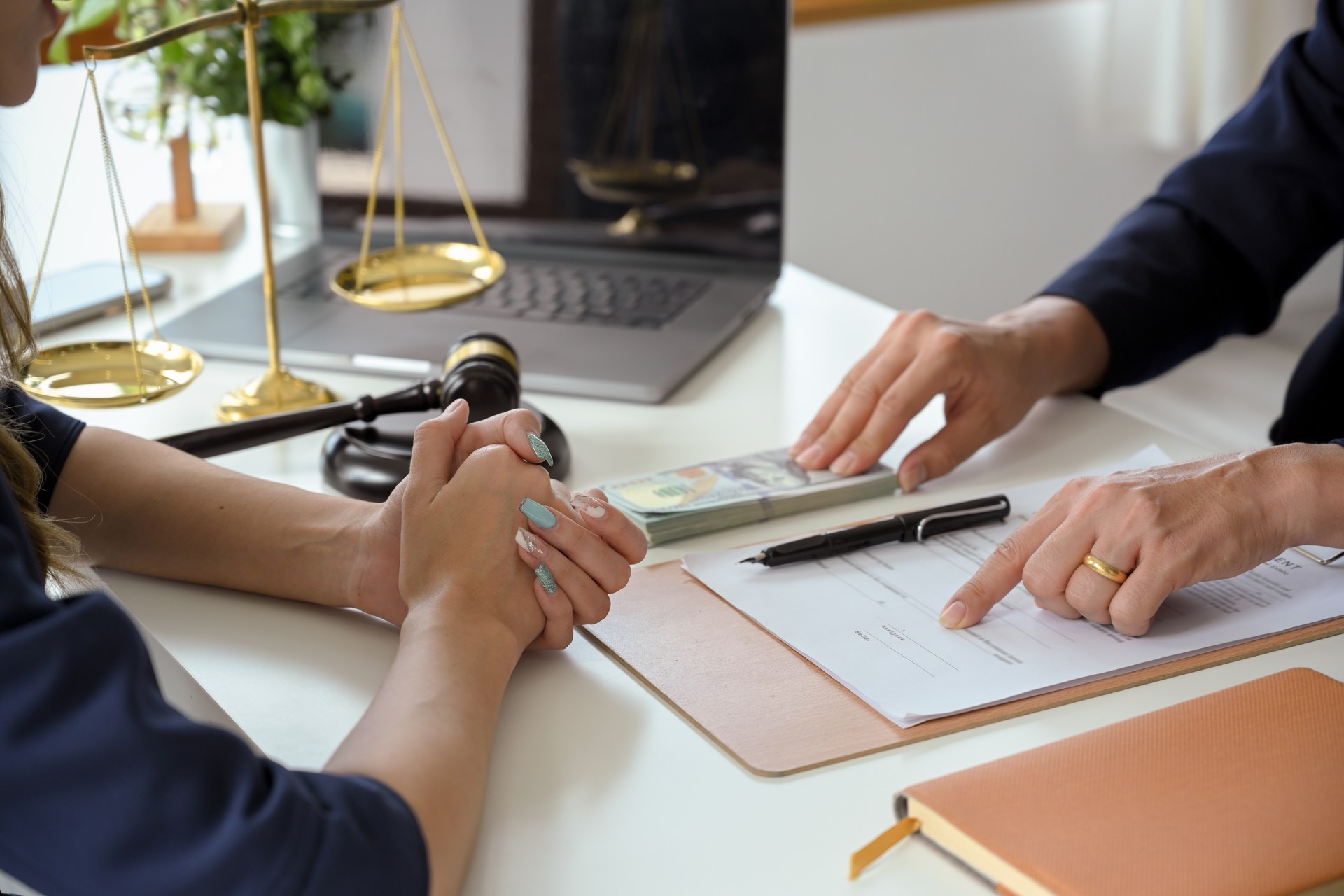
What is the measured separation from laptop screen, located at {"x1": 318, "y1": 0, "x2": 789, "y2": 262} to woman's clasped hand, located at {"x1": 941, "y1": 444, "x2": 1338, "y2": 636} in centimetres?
72

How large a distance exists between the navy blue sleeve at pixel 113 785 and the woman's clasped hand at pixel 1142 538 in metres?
0.43

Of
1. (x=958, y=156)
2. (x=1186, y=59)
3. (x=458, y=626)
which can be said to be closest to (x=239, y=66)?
(x=458, y=626)

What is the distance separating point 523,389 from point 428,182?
17.8 inches

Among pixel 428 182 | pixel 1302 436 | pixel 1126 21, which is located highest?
pixel 1126 21

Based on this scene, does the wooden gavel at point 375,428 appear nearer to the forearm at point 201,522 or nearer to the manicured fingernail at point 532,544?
the forearm at point 201,522

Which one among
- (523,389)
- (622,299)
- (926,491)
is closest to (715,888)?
(926,491)

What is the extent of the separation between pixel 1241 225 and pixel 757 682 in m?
0.85

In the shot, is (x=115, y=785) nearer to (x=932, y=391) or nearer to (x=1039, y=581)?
(x=1039, y=581)

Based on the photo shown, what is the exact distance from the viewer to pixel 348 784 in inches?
22.0

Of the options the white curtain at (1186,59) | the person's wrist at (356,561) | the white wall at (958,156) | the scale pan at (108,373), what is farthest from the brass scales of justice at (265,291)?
the white curtain at (1186,59)

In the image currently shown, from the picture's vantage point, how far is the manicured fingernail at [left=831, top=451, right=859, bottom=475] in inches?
39.4

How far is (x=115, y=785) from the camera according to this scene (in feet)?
1.61

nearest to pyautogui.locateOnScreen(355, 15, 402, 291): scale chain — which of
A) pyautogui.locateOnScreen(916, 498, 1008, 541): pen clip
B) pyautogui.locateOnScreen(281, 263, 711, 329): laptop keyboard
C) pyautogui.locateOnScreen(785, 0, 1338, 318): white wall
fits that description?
pyautogui.locateOnScreen(281, 263, 711, 329): laptop keyboard

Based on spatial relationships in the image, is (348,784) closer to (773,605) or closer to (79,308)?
(773,605)
